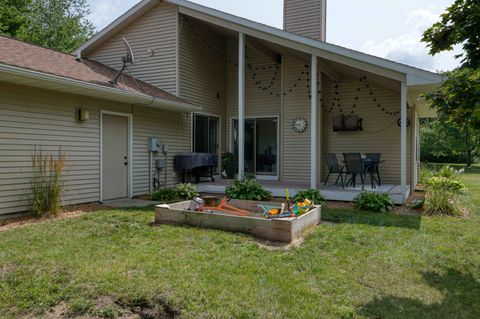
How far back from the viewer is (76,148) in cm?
735

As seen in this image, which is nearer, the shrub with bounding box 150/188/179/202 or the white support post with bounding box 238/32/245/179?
the shrub with bounding box 150/188/179/202

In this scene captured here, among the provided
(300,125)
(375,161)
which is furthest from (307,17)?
(375,161)

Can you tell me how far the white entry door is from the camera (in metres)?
8.07

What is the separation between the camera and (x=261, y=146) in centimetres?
1129

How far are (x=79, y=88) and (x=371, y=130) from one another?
7.66 meters

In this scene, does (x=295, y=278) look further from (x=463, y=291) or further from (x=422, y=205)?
(x=422, y=205)

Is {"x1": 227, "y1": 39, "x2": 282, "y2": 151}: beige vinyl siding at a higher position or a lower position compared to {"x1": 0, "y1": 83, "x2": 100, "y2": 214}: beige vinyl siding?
higher

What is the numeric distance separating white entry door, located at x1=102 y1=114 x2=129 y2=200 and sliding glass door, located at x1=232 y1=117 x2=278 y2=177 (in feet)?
12.6

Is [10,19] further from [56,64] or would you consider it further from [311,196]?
[311,196]

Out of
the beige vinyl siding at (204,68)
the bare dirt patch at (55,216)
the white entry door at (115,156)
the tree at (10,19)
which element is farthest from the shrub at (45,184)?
the tree at (10,19)

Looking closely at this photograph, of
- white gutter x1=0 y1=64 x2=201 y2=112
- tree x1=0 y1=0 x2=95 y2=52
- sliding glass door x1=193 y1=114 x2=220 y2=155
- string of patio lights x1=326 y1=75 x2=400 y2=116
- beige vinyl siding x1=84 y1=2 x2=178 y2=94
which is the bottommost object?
sliding glass door x1=193 y1=114 x2=220 y2=155

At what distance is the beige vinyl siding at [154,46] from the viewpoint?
9.86 meters

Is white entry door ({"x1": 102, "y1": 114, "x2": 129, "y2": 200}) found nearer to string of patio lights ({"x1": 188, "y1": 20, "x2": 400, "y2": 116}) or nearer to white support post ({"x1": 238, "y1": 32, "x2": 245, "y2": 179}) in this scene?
white support post ({"x1": 238, "y1": 32, "x2": 245, "y2": 179})

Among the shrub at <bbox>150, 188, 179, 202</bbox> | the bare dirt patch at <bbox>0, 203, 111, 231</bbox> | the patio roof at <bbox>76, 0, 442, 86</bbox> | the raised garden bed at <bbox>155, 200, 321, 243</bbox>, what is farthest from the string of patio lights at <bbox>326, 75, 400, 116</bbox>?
the bare dirt patch at <bbox>0, 203, 111, 231</bbox>
